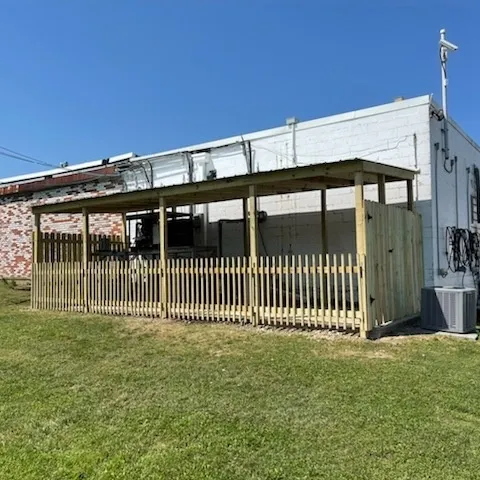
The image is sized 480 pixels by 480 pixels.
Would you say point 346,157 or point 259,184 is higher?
point 346,157

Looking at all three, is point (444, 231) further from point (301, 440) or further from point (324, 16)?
point (301, 440)

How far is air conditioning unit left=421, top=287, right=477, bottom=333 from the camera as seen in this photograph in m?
7.66

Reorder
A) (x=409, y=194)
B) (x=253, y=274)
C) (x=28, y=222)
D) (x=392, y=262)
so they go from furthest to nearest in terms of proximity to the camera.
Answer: (x=28, y=222)
(x=409, y=194)
(x=253, y=274)
(x=392, y=262)

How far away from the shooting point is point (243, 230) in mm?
12414

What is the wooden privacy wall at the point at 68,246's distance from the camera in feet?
39.7

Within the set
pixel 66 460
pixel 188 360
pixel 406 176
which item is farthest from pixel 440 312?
pixel 66 460

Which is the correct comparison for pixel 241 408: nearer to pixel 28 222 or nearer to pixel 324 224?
pixel 324 224

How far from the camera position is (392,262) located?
8039 mm

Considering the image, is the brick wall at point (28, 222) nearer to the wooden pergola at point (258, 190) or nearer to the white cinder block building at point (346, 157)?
the wooden pergola at point (258, 190)

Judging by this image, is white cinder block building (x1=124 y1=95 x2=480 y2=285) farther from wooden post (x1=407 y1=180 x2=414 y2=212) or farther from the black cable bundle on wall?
wooden post (x1=407 y1=180 x2=414 y2=212)

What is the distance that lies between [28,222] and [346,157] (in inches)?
453

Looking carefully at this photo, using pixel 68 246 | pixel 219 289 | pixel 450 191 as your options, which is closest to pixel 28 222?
pixel 68 246

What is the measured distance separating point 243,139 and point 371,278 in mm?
6334

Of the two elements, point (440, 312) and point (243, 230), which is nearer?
point (440, 312)
